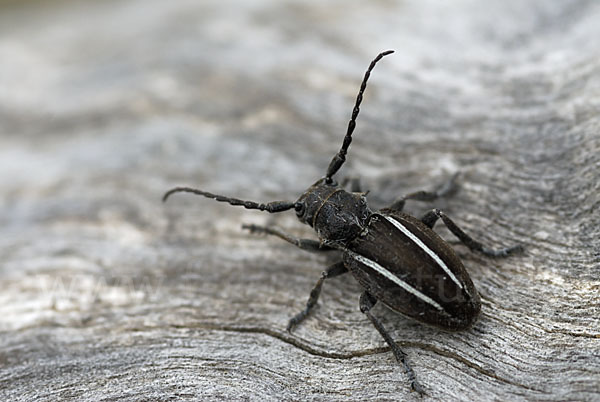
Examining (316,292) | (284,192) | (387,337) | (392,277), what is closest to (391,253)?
(392,277)

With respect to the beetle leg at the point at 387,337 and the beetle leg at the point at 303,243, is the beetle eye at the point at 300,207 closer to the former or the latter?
the beetle leg at the point at 303,243

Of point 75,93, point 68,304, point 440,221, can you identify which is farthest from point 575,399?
point 75,93

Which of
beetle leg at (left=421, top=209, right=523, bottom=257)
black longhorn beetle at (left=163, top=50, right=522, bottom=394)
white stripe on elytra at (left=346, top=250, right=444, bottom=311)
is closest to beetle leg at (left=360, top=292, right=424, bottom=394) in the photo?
black longhorn beetle at (left=163, top=50, right=522, bottom=394)

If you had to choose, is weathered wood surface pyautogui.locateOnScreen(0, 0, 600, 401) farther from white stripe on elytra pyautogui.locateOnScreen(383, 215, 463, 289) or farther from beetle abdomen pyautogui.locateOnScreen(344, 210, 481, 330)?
white stripe on elytra pyautogui.locateOnScreen(383, 215, 463, 289)

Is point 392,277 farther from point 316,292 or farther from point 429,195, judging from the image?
point 429,195

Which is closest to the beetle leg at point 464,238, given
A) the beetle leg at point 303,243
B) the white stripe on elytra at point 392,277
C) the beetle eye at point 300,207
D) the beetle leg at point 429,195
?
the beetle leg at point 429,195

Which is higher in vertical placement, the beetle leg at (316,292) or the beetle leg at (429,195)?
the beetle leg at (429,195)
